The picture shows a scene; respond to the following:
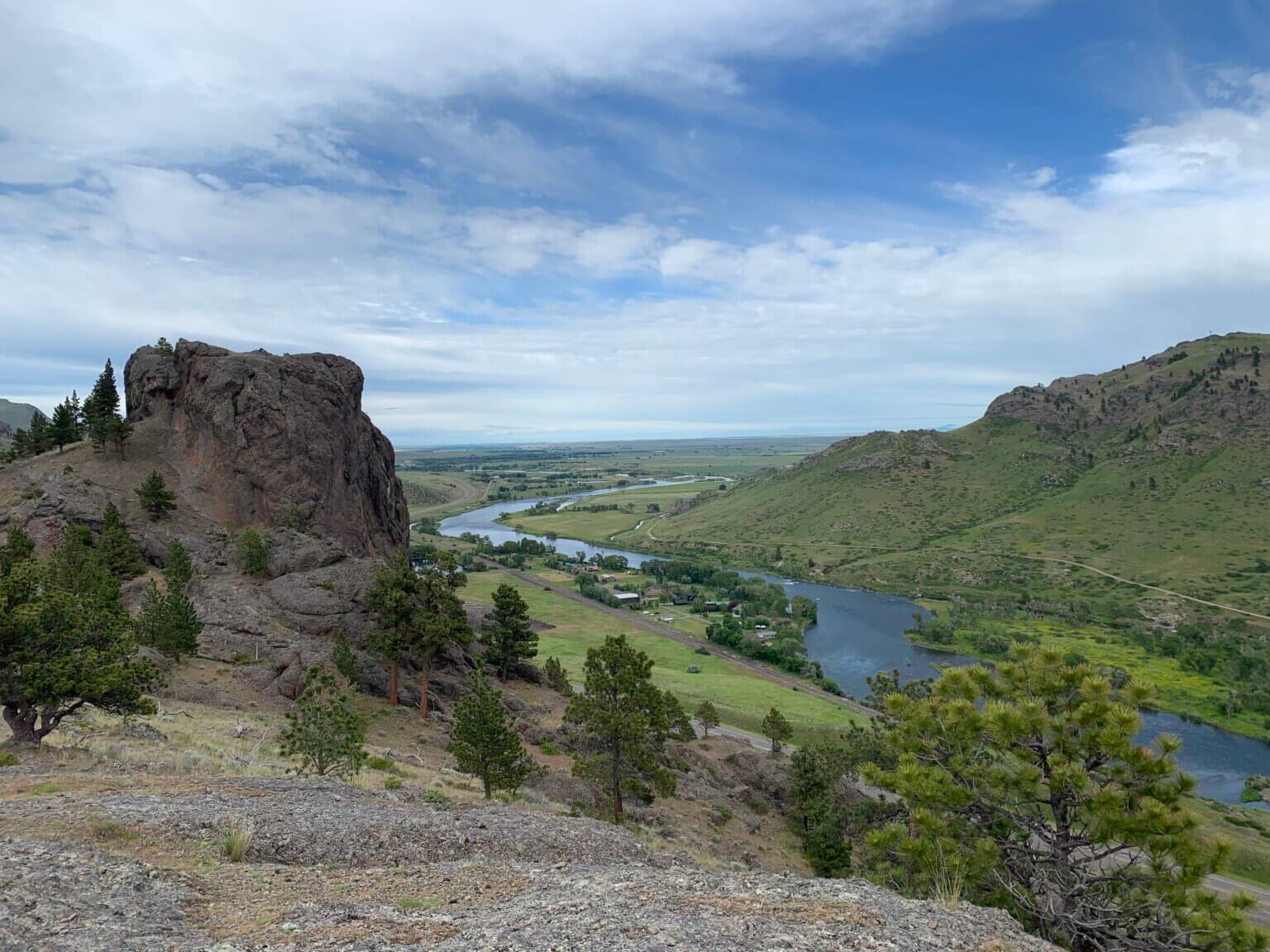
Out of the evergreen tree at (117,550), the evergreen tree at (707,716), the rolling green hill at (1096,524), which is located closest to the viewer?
the evergreen tree at (117,550)

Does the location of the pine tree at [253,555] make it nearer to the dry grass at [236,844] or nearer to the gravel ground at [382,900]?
the gravel ground at [382,900]

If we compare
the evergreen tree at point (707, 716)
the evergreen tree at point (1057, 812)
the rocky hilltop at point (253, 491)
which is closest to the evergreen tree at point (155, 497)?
the rocky hilltop at point (253, 491)

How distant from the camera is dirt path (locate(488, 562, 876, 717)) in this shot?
269 ft

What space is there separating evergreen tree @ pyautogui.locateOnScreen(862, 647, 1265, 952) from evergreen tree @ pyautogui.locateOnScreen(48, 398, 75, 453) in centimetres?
8137

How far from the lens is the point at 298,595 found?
43.2 meters

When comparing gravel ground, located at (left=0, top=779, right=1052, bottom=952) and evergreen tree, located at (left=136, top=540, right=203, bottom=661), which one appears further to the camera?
evergreen tree, located at (left=136, top=540, right=203, bottom=661)

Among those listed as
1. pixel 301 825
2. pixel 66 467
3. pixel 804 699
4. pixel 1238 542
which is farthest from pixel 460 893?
pixel 1238 542

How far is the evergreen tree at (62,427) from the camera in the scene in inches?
2469

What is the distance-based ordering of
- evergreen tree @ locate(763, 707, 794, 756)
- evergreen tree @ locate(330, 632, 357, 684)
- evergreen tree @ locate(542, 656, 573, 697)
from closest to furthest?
1. evergreen tree @ locate(330, 632, 357, 684)
2. evergreen tree @ locate(542, 656, 573, 697)
3. evergreen tree @ locate(763, 707, 794, 756)

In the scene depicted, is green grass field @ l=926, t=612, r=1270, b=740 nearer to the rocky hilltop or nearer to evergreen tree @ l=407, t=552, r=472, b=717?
evergreen tree @ l=407, t=552, r=472, b=717

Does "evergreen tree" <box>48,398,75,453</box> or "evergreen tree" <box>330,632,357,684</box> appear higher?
"evergreen tree" <box>48,398,75,453</box>

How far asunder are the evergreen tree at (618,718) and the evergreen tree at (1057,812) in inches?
592

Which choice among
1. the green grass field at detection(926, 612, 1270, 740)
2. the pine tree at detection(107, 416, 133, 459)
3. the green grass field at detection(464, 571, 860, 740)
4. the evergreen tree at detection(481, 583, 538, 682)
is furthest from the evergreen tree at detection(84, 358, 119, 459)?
the green grass field at detection(926, 612, 1270, 740)

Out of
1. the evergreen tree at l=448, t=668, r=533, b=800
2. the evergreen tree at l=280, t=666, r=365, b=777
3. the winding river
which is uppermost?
the evergreen tree at l=280, t=666, r=365, b=777
